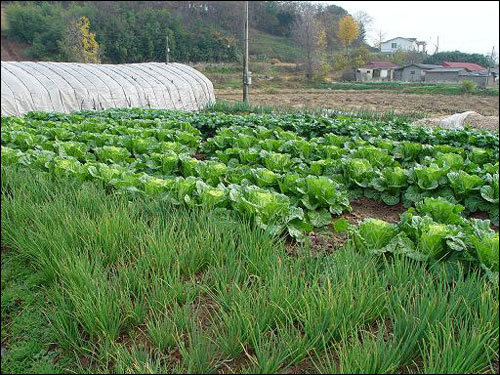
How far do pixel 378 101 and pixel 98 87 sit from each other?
1291 centimetres

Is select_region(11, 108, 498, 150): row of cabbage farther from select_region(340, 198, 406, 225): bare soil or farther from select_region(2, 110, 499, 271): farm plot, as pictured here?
select_region(340, 198, 406, 225): bare soil

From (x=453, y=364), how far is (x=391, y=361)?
191mm

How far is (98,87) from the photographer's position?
11.5 m

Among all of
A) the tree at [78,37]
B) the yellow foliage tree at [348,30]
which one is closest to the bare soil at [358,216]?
the tree at [78,37]

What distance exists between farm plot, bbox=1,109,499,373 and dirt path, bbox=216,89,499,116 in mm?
13027

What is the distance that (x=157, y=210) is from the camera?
280 cm

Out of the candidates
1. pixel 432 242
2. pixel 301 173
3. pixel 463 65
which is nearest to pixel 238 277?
pixel 432 242

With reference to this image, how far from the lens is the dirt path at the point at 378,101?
16422 mm

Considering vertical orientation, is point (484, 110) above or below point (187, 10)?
below

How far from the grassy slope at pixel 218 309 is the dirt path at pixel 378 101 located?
13969mm

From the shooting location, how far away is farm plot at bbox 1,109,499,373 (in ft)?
5.16

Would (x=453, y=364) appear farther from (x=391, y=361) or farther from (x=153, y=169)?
(x=153, y=169)

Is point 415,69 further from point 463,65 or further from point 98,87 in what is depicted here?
point 98,87

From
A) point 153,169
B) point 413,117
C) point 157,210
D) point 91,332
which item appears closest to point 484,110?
point 413,117
